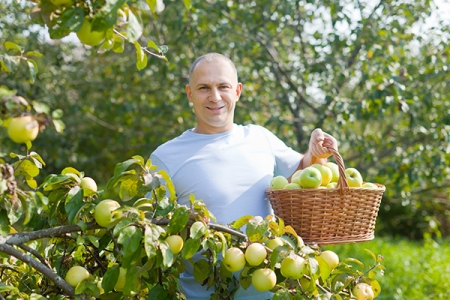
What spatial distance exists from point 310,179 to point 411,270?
12.2 feet

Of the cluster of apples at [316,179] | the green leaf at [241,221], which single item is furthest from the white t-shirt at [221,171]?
the green leaf at [241,221]

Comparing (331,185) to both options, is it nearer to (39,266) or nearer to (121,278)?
(121,278)

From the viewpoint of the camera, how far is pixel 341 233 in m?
2.03

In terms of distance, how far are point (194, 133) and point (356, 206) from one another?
75cm

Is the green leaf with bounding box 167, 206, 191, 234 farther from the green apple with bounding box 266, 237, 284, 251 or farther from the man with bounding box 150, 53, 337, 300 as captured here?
the man with bounding box 150, 53, 337, 300

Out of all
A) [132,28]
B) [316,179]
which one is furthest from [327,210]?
[132,28]

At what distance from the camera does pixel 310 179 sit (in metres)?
2.02

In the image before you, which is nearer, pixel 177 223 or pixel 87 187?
pixel 177 223

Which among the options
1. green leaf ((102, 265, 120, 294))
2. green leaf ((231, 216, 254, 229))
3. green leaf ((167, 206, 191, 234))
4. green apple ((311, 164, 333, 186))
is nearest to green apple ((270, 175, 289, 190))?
green apple ((311, 164, 333, 186))

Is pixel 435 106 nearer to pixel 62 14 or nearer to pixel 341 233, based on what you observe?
pixel 341 233

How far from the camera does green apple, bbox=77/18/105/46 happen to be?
4.42 feet

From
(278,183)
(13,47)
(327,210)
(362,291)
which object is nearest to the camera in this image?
(13,47)

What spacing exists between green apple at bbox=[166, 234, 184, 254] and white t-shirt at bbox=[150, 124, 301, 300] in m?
0.59

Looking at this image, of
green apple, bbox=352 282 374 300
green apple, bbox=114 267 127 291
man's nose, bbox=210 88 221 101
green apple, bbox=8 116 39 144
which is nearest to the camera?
green apple, bbox=8 116 39 144
